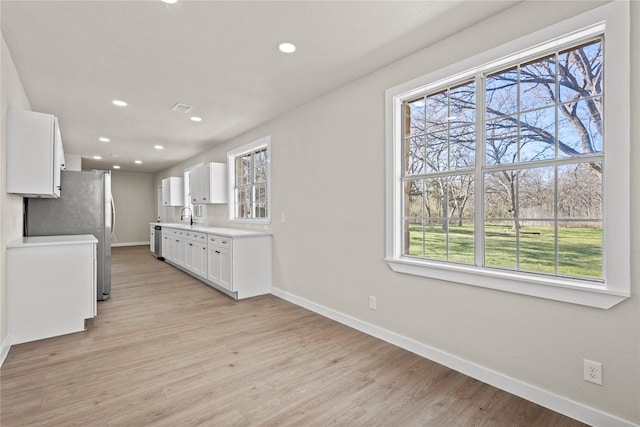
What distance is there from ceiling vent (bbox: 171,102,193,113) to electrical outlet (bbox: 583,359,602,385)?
14.9 ft

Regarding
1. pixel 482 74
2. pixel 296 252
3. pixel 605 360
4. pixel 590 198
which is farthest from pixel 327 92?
pixel 605 360

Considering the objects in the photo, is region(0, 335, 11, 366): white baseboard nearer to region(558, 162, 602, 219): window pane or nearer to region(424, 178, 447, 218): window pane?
region(424, 178, 447, 218): window pane

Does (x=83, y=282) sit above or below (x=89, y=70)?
below

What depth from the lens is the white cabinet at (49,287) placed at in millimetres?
2779

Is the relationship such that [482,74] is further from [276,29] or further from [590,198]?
[276,29]

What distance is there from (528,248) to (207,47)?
293 cm

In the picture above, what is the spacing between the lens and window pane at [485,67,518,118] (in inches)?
86.9

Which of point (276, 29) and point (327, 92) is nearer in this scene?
point (276, 29)

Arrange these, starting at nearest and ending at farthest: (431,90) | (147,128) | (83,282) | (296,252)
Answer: (431,90) → (83,282) → (296,252) → (147,128)

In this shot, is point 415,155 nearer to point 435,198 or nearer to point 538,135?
point 435,198

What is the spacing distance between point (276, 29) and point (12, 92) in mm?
2539

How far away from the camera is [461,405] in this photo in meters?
1.95

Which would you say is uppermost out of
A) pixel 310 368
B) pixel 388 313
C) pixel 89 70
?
pixel 89 70

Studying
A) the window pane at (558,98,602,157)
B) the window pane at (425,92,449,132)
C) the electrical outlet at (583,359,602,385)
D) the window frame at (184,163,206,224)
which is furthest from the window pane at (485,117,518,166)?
the window frame at (184,163,206,224)
